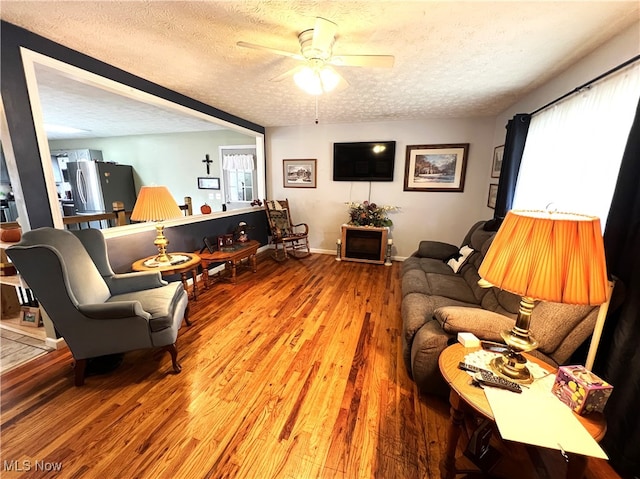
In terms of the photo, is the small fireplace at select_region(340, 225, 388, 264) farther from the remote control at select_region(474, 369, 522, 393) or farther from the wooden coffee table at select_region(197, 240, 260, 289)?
the remote control at select_region(474, 369, 522, 393)

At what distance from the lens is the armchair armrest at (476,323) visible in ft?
4.80

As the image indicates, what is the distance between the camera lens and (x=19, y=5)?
4.93 feet

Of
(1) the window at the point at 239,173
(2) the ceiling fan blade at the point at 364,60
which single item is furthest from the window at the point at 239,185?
(2) the ceiling fan blade at the point at 364,60

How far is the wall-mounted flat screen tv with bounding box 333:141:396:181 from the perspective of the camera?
4332mm

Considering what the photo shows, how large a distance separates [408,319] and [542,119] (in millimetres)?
2341

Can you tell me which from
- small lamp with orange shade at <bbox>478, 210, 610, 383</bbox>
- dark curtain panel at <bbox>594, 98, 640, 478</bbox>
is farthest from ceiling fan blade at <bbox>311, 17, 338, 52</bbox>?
dark curtain panel at <bbox>594, 98, 640, 478</bbox>

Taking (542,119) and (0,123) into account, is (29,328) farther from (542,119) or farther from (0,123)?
(542,119)

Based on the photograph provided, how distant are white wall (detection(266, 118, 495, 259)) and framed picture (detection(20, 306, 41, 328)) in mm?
3668

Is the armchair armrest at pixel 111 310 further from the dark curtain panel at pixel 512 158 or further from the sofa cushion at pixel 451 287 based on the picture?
the dark curtain panel at pixel 512 158

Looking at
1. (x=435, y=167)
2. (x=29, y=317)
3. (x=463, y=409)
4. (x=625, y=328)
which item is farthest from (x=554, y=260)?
(x=29, y=317)

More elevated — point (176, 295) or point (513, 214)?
point (513, 214)

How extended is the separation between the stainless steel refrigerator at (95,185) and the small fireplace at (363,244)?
4.87 meters

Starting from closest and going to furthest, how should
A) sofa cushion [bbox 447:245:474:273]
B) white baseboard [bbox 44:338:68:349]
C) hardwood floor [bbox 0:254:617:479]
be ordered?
1. hardwood floor [bbox 0:254:617:479]
2. white baseboard [bbox 44:338:68:349]
3. sofa cushion [bbox 447:245:474:273]

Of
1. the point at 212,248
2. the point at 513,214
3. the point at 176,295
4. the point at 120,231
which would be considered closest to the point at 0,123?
the point at 120,231
